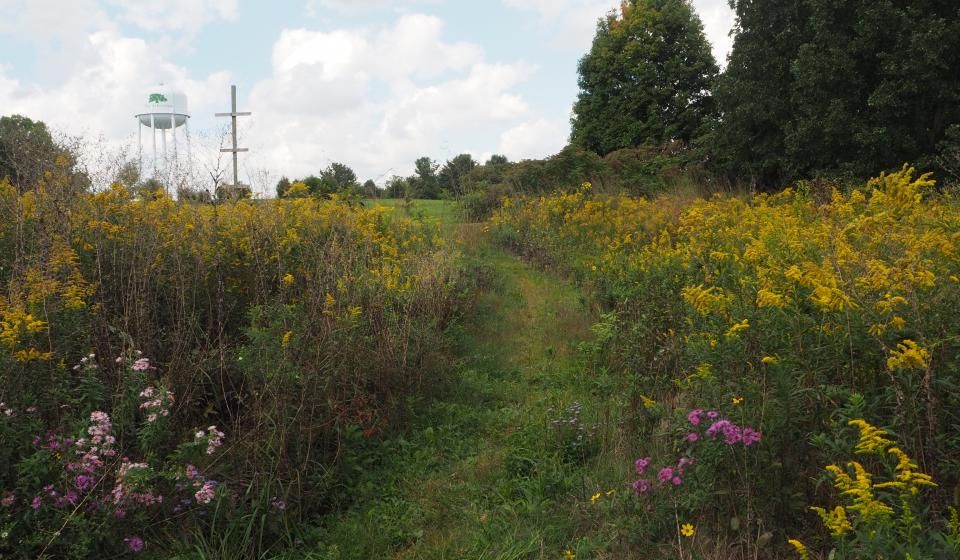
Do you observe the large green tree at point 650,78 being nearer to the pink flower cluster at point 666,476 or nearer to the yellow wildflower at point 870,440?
the pink flower cluster at point 666,476

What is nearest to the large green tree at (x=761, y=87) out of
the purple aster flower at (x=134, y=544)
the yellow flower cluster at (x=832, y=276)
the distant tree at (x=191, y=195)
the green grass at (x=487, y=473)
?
the yellow flower cluster at (x=832, y=276)

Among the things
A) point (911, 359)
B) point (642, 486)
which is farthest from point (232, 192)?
point (911, 359)

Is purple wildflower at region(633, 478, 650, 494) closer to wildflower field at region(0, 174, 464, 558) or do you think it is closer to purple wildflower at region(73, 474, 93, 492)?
wildflower field at region(0, 174, 464, 558)

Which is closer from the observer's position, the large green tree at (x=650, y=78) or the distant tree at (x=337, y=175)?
the distant tree at (x=337, y=175)

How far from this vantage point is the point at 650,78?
27.0 m

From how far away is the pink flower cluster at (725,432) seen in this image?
2611 millimetres

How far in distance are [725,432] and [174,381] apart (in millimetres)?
2916

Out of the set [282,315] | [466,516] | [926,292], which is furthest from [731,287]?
[282,315]

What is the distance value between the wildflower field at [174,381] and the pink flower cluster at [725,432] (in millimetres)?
1941

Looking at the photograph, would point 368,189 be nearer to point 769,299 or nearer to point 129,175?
point 129,175

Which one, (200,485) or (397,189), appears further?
(397,189)

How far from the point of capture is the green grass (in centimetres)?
329

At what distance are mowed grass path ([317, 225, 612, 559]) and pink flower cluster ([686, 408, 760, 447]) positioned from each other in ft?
2.71

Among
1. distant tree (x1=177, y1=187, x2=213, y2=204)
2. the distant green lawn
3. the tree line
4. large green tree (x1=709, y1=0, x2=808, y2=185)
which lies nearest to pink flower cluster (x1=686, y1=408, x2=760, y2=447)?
distant tree (x1=177, y1=187, x2=213, y2=204)
